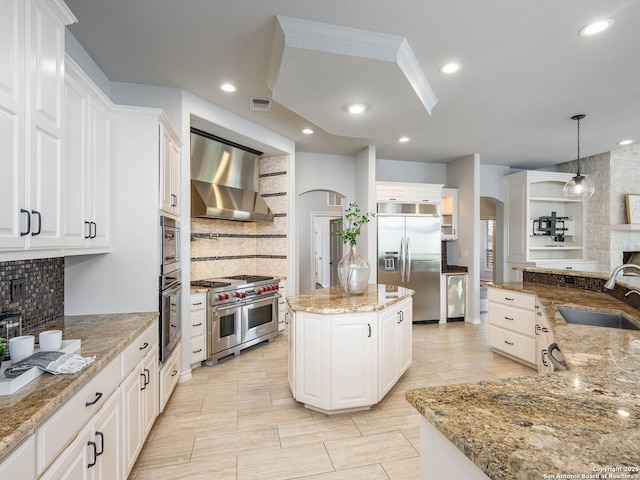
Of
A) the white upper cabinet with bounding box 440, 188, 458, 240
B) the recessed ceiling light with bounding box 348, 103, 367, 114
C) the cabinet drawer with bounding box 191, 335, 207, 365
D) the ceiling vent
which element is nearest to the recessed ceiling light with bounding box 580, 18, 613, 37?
the recessed ceiling light with bounding box 348, 103, 367, 114

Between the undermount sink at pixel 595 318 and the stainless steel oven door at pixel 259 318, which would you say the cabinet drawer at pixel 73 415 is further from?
the undermount sink at pixel 595 318

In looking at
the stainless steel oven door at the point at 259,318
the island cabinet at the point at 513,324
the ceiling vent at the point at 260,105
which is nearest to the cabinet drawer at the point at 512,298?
the island cabinet at the point at 513,324

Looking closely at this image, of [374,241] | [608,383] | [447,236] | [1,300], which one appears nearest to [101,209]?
[1,300]

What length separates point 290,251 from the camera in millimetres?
4938

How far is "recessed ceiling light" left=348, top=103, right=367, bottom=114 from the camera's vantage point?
2.93 m

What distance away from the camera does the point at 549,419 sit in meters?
0.85

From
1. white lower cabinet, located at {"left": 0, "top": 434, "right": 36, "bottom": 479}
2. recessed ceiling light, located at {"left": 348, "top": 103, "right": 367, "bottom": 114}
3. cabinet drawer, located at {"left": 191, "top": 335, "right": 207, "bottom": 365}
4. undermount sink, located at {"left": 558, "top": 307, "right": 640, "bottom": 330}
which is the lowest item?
cabinet drawer, located at {"left": 191, "top": 335, "right": 207, "bottom": 365}

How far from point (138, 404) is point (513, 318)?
3744 mm

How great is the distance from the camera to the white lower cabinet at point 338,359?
2.59 metres

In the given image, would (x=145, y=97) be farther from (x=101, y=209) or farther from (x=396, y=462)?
(x=396, y=462)

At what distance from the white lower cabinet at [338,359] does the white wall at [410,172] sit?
3.97 meters

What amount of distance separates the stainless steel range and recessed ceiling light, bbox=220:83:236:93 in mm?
2077

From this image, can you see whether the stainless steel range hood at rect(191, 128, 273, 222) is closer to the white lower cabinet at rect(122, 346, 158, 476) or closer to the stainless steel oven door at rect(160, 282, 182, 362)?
the stainless steel oven door at rect(160, 282, 182, 362)

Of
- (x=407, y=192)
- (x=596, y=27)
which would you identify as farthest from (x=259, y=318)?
(x=596, y=27)
